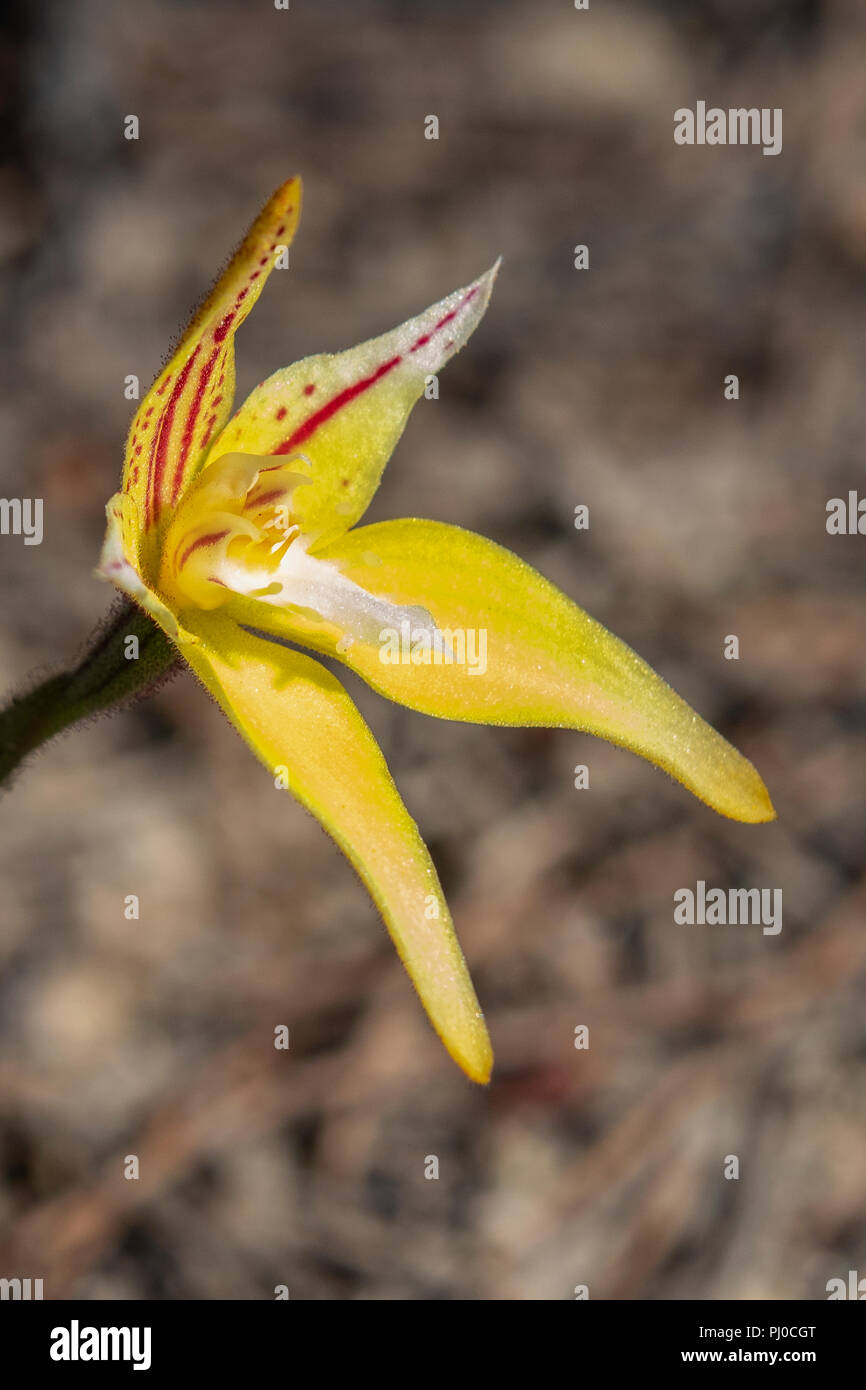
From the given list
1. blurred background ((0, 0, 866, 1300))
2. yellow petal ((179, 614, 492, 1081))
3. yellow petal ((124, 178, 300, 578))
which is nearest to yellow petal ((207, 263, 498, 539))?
yellow petal ((124, 178, 300, 578))

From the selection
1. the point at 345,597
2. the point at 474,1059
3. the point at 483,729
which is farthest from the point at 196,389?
the point at 483,729

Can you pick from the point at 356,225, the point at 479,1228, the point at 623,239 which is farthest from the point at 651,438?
the point at 479,1228

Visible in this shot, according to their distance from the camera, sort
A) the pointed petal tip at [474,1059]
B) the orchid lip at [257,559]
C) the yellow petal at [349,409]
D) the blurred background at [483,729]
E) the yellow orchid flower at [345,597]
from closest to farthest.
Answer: the pointed petal tip at [474,1059] → the yellow orchid flower at [345,597] → the orchid lip at [257,559] → the yellow petal at [349,409] → the blurred background at [483,729]

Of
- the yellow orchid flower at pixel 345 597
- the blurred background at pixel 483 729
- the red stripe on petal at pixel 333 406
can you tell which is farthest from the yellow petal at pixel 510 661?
the blurred background at pixel 483 729

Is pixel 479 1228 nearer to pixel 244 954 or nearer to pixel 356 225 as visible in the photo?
pixel 244 954

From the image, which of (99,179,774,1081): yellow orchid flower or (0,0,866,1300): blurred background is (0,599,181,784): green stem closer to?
(99,179,774,1081): yellow orchid flower

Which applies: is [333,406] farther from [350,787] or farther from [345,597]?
[350,787]

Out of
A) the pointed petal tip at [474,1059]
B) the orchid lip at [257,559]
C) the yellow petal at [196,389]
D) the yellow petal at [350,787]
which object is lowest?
the pointed petal tip at [474,1059]

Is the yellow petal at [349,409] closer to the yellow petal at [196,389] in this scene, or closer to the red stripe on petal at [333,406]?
the red stripe on petal at [333,406]
